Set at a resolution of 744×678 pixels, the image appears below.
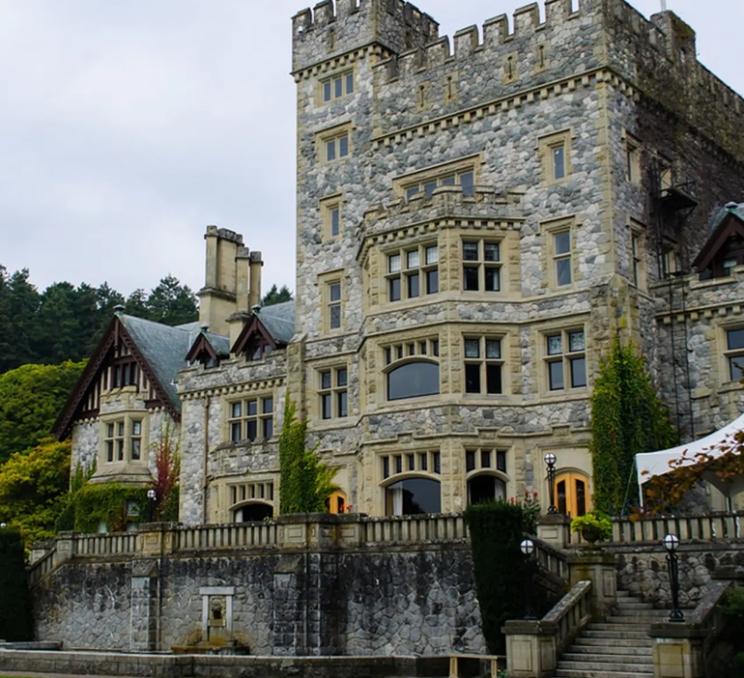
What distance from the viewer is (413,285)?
1298 inches

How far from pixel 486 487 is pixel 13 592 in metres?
14.1

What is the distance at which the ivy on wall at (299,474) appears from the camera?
1404 inches

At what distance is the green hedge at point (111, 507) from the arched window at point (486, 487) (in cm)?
1703

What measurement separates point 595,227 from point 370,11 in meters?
11.6

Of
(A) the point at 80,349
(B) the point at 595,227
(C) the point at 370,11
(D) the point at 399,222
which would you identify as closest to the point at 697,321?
(B) the point at 595,227

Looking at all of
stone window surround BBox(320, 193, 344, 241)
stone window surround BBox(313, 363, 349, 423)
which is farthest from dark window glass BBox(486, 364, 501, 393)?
stone window surround BBox(320, 193, 344, 241)

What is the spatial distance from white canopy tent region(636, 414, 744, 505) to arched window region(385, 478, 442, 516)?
24.1 ft

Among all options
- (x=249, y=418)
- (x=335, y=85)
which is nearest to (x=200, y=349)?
(x=249, y=418)

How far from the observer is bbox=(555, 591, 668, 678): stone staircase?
19.6m

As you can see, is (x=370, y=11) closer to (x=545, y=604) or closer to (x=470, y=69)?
(x=470, y=69)

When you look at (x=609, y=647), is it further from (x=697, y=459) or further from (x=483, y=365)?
(x=483, y=365)

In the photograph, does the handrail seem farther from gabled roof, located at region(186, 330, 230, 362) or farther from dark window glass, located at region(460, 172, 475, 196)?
gabled roof, located at region(186, 330, 230, 362)

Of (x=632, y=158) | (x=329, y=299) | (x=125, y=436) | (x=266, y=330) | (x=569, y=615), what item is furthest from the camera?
(x=125, y=436)

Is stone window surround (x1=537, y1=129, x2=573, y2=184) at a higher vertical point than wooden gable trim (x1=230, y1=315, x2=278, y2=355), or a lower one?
higher
